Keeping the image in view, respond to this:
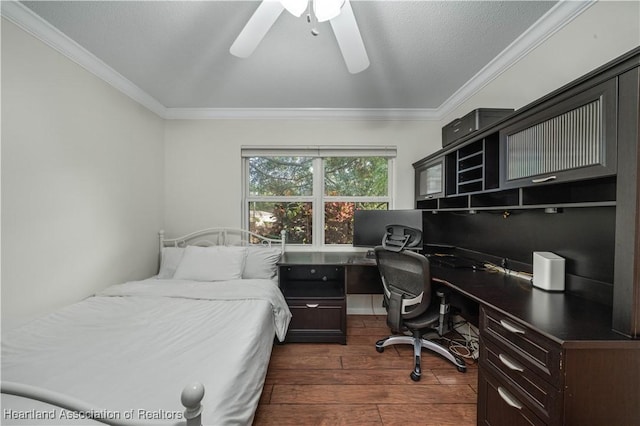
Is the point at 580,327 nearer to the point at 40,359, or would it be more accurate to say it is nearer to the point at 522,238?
the point at 522,238

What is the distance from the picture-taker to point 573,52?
1.45 m

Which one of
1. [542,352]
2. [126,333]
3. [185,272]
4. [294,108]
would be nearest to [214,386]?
[126,333]

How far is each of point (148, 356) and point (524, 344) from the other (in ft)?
5.50

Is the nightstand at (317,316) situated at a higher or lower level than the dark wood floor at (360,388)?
higher

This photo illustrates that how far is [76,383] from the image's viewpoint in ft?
3.18

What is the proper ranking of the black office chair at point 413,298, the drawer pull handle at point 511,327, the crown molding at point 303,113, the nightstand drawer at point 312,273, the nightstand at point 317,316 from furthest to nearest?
the crown molding at point 303,113 < the nightstand drawer at point 312,273 < the nightstand at point 317,316 < the black office chair at point 413,298 < the drawer pull handle at point 511,327

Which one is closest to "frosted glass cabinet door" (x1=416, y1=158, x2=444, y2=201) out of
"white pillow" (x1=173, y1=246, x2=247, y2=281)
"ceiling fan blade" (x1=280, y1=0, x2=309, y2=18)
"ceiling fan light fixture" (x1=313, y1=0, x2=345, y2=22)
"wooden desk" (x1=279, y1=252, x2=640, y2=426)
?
"wooden desk" (x1=279, y1=252, x2=640, y2=426)

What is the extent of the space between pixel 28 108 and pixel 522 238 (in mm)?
3435

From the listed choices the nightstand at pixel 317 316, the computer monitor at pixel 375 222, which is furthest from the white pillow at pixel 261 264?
the computer monitor at pixel 375 222

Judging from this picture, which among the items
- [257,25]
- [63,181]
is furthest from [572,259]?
[63,181]

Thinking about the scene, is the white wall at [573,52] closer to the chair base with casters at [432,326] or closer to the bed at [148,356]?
the chair base with casters at [432,326]

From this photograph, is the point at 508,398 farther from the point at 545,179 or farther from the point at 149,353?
the point at 149,353

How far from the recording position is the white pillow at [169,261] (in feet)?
8.25

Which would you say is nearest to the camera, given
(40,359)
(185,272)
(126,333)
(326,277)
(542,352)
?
(542,352)
